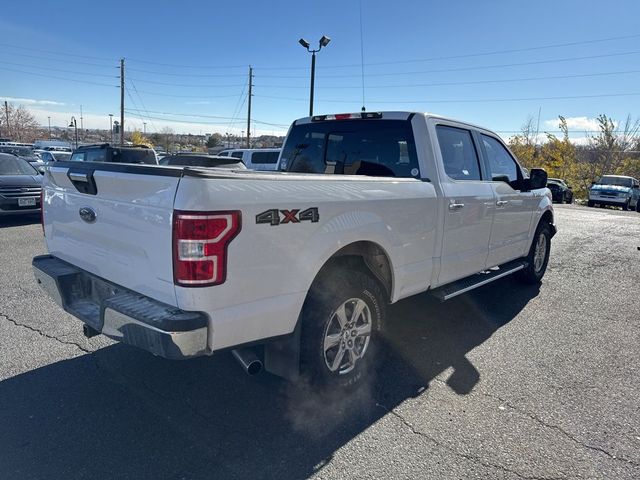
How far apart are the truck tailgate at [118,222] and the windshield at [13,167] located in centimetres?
827

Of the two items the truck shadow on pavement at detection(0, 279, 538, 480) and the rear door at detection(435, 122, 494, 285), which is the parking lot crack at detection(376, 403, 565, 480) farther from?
the rear door at detection(435, 122, 494, 285)

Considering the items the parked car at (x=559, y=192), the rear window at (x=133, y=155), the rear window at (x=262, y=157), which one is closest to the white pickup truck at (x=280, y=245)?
the rear window at (x=133, y=155)

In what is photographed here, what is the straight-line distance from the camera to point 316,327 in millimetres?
2859

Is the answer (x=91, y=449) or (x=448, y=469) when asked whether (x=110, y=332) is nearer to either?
(x=91, y=449)

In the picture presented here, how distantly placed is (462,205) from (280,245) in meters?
2.23

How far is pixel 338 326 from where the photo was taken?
3133mm

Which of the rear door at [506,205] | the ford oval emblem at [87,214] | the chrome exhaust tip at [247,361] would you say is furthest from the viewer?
the rear door at [506,205]

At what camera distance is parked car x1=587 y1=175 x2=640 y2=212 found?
2492 cm

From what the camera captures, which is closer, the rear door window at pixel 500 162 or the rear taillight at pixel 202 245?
the rear taillight at pixel 202 245

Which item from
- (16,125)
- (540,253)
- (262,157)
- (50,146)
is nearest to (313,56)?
(262,157)

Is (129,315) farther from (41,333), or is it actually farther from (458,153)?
(458,153)

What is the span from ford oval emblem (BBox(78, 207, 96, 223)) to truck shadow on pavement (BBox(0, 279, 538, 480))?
1248 mm

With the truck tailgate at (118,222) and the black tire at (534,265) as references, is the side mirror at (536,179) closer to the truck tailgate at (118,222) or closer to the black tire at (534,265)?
the black tire at (534,265)

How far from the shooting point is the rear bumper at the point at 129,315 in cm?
221
